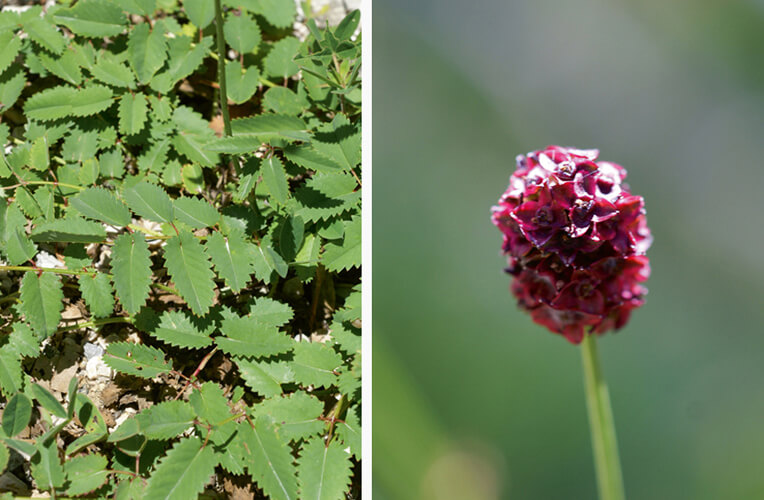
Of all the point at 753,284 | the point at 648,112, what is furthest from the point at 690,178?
the point at 753,284

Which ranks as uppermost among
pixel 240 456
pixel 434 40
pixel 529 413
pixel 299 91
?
pixel 434 40

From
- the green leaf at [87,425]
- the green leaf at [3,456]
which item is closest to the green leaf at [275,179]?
the green leaf at [87,425]

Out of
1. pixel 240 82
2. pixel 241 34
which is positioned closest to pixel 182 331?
pixel 240 82

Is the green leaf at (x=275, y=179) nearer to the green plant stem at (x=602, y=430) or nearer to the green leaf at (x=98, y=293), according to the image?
the green leaf at (x=98, y=293)

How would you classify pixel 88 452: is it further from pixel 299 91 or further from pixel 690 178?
pixel 690 178

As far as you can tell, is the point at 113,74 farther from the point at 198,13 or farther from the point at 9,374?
the point at 9,374

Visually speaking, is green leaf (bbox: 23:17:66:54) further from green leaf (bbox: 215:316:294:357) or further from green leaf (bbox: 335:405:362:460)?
green leaf (bbox: 335:405:362:460)
